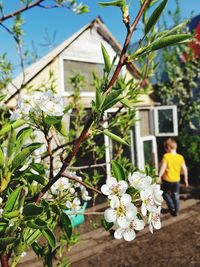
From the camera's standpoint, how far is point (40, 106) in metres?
1.23

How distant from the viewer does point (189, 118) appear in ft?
37.6

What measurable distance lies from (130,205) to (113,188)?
8 centimetres

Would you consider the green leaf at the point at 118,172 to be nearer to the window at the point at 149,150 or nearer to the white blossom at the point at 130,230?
the white blossom at the point at 130,230

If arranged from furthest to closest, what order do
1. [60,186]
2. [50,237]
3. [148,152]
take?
[148,152] < [60,186] < [50,237]

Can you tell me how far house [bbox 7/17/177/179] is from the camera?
7891 millimetres

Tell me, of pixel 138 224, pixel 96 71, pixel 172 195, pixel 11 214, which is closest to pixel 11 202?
pixel 11 214

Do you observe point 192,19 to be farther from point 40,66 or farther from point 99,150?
point 99,150

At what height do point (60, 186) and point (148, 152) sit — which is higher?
point (60, 186)

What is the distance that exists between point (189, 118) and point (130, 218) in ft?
35.8

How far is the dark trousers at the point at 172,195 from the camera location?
6809 millimetres

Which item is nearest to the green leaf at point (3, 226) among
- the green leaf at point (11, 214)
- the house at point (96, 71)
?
the green leaf at point (11, 214)

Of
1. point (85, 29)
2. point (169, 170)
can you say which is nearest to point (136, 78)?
point (85, 29)

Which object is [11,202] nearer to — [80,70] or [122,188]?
[122,188]

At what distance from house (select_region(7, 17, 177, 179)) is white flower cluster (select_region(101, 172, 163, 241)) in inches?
224
